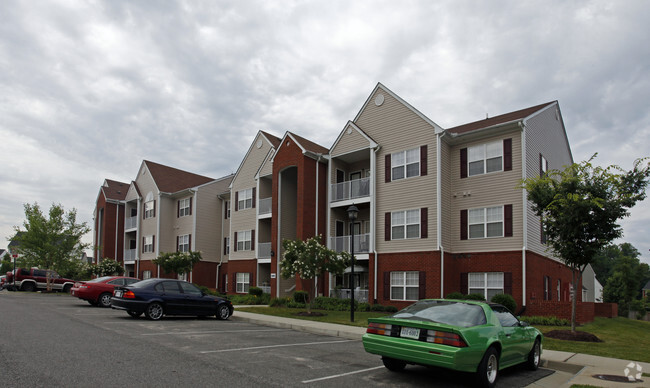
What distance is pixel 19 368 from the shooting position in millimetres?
7277

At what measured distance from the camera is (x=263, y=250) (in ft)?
104

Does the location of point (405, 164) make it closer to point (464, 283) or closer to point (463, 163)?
point (463, 163)

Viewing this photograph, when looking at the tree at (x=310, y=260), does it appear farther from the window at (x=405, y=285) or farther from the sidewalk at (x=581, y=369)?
the sidewalk at (x=581, y=369)

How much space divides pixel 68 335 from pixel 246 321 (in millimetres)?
7727

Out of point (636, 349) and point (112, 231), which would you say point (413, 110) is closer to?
point (636, 349)

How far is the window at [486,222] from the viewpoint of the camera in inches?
861

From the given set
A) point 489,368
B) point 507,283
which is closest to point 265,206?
point 507,283

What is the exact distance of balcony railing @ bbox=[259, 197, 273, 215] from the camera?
31.9m

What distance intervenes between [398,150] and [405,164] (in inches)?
34.3

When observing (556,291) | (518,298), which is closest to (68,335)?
(518,298)

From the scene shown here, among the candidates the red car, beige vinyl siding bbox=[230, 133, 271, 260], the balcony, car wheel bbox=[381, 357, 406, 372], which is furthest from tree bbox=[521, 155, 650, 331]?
the balcony

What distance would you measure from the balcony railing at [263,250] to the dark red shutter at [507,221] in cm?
1539

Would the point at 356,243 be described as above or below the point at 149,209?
below

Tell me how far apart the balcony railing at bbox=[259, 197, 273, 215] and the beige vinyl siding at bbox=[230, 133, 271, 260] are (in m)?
1.23
